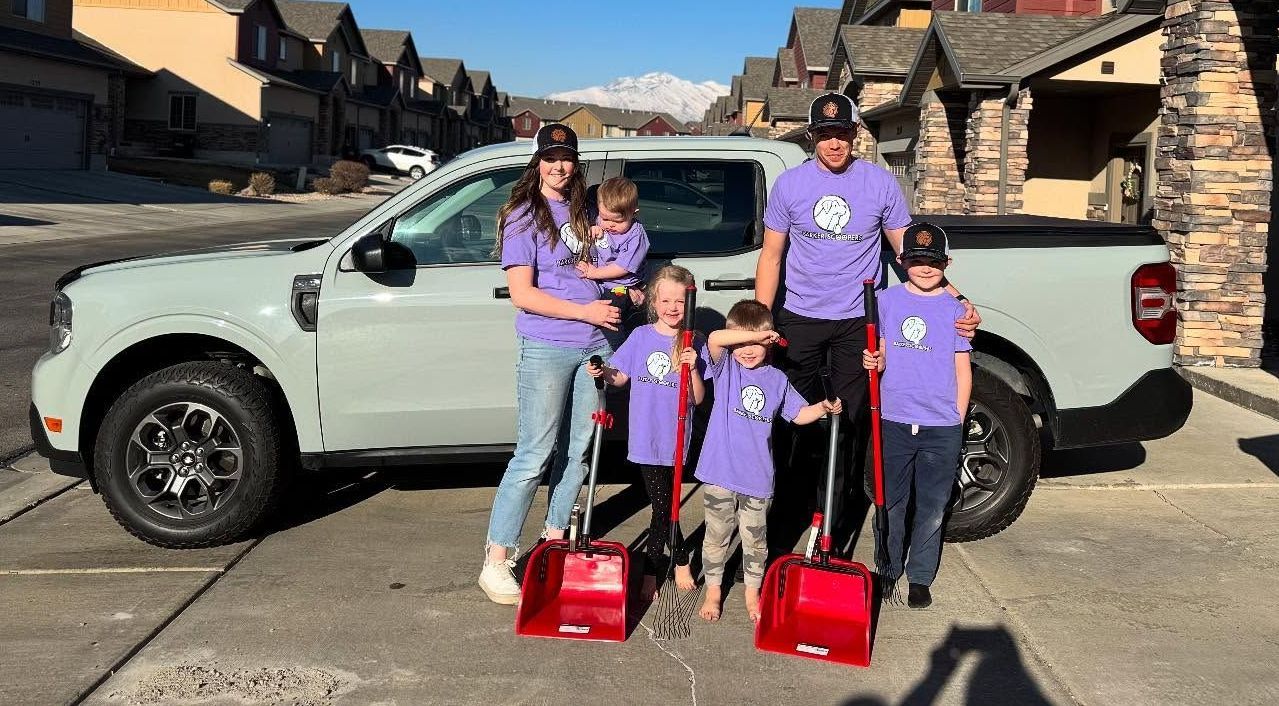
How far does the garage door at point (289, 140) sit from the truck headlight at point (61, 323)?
5115 centimetres

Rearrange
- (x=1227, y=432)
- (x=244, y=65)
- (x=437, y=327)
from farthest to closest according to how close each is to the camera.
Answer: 1. (x=244, y=65)
2. (x=1227, y=432)
3. (x=437, y=327)

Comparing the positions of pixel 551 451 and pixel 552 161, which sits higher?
pixel 552 161

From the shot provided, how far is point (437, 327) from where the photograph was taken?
554cm

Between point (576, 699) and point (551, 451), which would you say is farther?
point (551, 451)

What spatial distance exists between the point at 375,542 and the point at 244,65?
51.9 meters

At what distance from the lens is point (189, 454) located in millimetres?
5547

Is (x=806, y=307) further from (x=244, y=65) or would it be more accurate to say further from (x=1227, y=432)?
(x=244, y=65)

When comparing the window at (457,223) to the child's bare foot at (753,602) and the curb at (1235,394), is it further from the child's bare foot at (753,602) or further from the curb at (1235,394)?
the curb at (1235,394)

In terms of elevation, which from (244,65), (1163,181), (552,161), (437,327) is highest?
(244,65)

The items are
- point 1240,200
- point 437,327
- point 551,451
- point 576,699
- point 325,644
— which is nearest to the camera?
point 576,699

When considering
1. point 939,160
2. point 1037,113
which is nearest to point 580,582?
point 939,160

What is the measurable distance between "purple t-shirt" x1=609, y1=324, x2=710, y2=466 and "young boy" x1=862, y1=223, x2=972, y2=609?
78 centimetres

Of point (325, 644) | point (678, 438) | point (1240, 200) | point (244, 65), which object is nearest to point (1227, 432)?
point (1240, 200)

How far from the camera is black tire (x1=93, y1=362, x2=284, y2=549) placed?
5457mm
